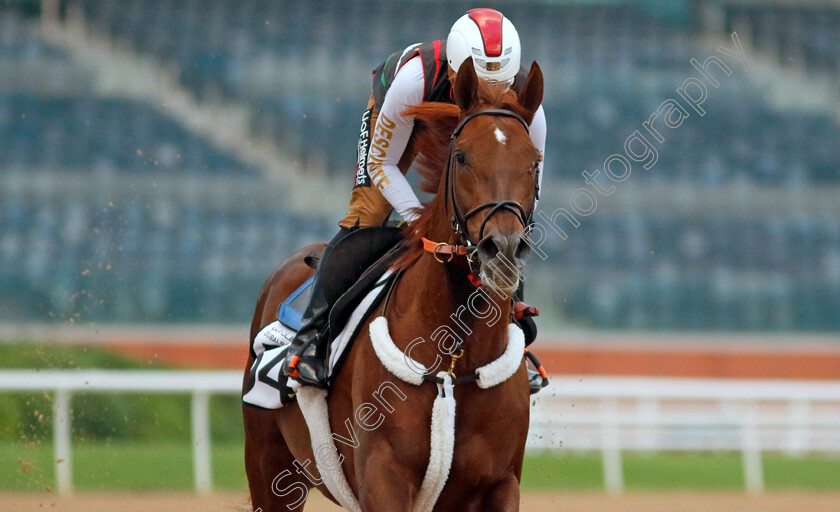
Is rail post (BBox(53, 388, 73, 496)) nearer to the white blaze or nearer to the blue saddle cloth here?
the blue saddle cloth

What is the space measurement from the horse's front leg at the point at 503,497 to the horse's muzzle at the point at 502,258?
2.60 ft

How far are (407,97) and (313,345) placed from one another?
37.8 inches

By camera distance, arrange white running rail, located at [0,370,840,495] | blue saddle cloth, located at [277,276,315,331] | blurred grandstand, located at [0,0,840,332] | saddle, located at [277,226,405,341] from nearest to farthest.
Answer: saddle, located at [277,226,405,341], blue saddle cloth, located at [277,276,315,331], white running rail, located at [0,370,840,495], blurred grandstand, located at [0,0,840,332]

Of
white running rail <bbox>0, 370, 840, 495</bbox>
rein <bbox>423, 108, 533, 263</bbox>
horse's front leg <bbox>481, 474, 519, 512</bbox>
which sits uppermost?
white running rail <bbox>0, 370, 840, 495</bbox>

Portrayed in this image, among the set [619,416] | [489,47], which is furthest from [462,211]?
[619,416]

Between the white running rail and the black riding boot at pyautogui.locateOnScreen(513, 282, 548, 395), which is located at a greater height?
the white running rail

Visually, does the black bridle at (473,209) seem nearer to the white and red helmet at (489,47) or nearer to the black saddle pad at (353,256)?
the white and red helmet at (489,47)

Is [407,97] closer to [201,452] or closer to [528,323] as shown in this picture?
[528,323]

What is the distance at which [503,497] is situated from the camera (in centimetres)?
335

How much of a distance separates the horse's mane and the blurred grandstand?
8.99 metres

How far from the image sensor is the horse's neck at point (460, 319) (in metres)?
3.32

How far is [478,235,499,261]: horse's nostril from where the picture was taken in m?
2.87

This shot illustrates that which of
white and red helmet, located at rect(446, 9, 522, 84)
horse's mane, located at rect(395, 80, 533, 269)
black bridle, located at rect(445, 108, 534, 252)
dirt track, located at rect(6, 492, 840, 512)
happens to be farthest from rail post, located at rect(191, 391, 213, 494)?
black bridle, located at rect(445, 108, 534, 252)

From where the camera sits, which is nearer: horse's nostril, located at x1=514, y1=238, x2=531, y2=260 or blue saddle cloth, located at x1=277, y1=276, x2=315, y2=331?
horse's nostril, located at x1=514, y1=238, x2=531, y2=260
